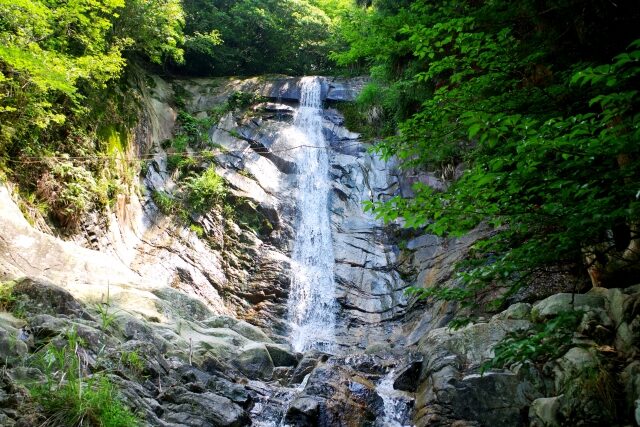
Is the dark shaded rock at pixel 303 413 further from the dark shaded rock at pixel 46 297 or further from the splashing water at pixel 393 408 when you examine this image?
the dark shaded rock at pixel 46 297

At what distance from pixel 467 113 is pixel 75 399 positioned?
3.84 m

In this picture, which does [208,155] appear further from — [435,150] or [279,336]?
[435,150]

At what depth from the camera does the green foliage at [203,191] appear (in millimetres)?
13859

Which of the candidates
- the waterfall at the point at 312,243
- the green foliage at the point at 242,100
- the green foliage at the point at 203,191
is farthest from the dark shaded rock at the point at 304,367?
the green foliage at the point at 242,100

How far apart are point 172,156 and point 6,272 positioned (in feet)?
30.5

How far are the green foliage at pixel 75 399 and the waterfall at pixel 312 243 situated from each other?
25.7 ft

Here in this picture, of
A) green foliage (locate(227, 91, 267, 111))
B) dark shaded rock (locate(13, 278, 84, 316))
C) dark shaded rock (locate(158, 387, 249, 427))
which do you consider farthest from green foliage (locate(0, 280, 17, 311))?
green foliage (locate(227, 91, 267, 111))

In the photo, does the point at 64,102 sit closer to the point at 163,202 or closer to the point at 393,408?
the point at 163,202

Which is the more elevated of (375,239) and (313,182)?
→ (313,182)

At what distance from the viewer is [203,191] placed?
1401cm

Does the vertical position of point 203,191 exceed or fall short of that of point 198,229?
it exceeds it

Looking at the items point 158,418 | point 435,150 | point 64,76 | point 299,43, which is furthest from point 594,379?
point 299,43

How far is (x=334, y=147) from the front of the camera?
61.0 ft

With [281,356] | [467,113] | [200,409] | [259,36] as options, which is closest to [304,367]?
[281,356]
